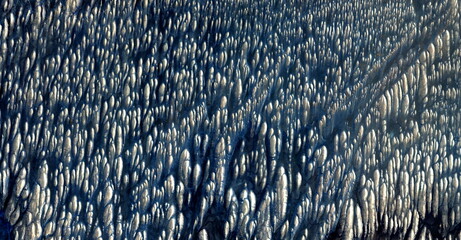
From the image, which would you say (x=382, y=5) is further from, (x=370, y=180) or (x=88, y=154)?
(x=88, y=154)

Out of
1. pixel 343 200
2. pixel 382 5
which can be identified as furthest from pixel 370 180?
pixel 382 5

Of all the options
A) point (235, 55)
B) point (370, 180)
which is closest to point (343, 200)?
point (370, 180)

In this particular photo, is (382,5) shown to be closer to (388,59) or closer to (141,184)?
(388,59)

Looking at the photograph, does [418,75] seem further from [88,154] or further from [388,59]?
[88,154]

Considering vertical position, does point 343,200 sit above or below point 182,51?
below

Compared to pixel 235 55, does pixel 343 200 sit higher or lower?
lower

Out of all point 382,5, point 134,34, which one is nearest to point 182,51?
point 134,34
